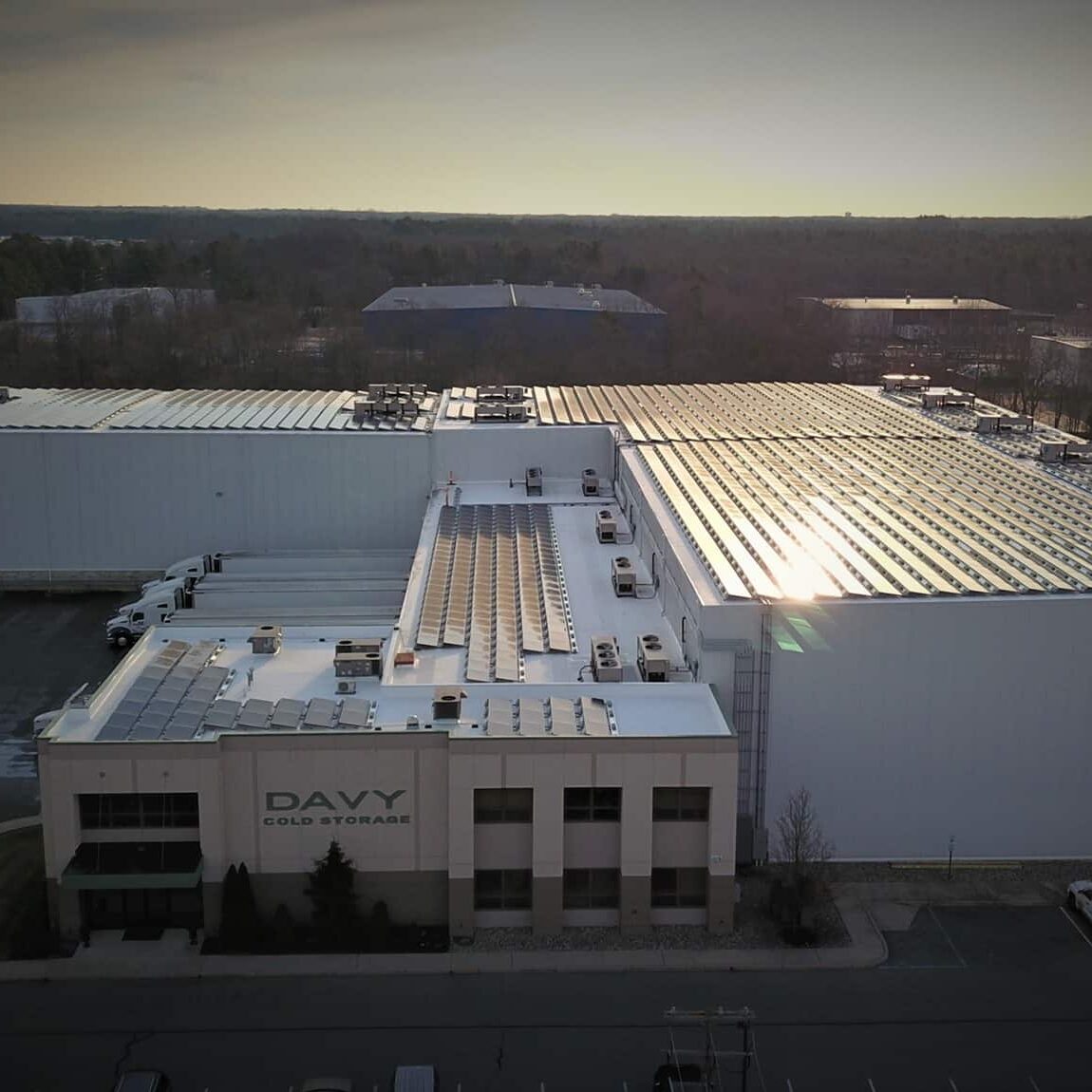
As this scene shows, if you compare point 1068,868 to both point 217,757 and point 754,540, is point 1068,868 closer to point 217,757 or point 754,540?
point 754,540

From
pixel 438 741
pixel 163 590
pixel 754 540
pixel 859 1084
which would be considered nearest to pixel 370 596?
pixel 163 590

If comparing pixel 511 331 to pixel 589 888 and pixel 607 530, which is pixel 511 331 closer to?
pixel 607 530

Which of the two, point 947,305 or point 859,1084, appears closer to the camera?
point 859,1084

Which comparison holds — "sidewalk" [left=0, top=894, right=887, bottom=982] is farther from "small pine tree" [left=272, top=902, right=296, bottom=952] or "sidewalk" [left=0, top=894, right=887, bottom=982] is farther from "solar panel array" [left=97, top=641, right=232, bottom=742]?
"solar panel array" [left=97, top=641, right=232, bottom=742]

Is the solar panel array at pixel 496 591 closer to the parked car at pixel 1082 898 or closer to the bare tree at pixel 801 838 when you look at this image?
the bare tree at pixel 801 838

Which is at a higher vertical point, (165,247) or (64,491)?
(165,247)

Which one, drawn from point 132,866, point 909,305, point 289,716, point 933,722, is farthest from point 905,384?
point 909,305
